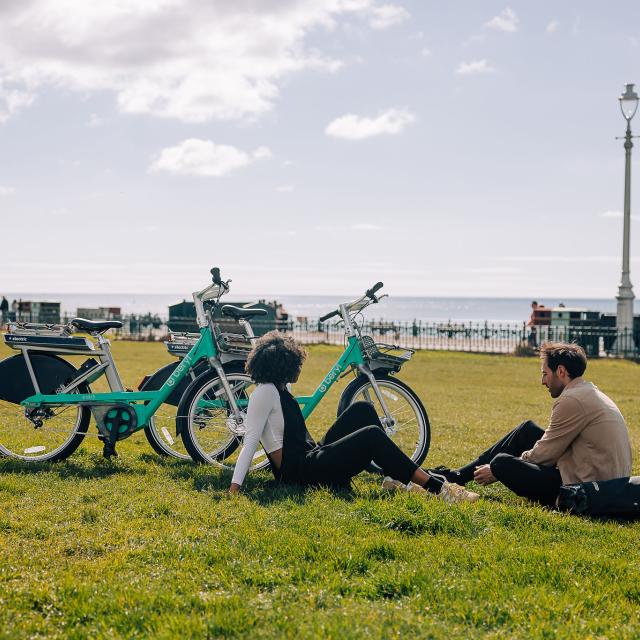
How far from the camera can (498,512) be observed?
202 inches

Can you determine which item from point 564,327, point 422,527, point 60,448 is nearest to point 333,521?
point 422,527

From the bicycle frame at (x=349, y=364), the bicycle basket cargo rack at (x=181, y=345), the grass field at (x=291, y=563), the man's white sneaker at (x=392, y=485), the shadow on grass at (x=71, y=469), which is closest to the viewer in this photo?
the grass field at (x=291, y=563)

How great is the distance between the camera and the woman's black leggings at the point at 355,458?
5.48 m

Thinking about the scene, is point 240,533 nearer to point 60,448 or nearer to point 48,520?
point 48,520

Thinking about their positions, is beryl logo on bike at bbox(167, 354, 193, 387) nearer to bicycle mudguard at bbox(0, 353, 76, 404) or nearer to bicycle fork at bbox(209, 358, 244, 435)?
bicycle fork at bbox(209, 358, 244, 435)

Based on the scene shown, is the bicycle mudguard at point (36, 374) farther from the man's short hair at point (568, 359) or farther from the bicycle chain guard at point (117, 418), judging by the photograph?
the man's short hair at point (568, 359)

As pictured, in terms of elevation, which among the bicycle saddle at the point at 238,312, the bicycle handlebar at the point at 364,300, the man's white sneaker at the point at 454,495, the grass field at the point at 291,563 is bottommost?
the grass field at the point at 291,563

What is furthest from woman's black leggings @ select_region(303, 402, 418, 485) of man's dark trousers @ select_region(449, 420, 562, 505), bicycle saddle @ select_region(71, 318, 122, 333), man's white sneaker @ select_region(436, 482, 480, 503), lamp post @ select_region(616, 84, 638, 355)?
lamp post @ select_region(616, 84, 638, 355)

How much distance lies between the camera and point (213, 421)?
6.77m

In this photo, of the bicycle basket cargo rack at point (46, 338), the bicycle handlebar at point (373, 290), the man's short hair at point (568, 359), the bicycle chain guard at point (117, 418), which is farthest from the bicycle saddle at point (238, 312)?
the man's short hair at point (568, 359)

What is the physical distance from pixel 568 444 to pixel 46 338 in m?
4.57

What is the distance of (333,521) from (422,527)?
22.0 inches

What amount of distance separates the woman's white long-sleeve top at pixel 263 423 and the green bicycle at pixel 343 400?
3.05 feet

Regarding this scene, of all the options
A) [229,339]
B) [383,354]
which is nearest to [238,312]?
[229,339]
